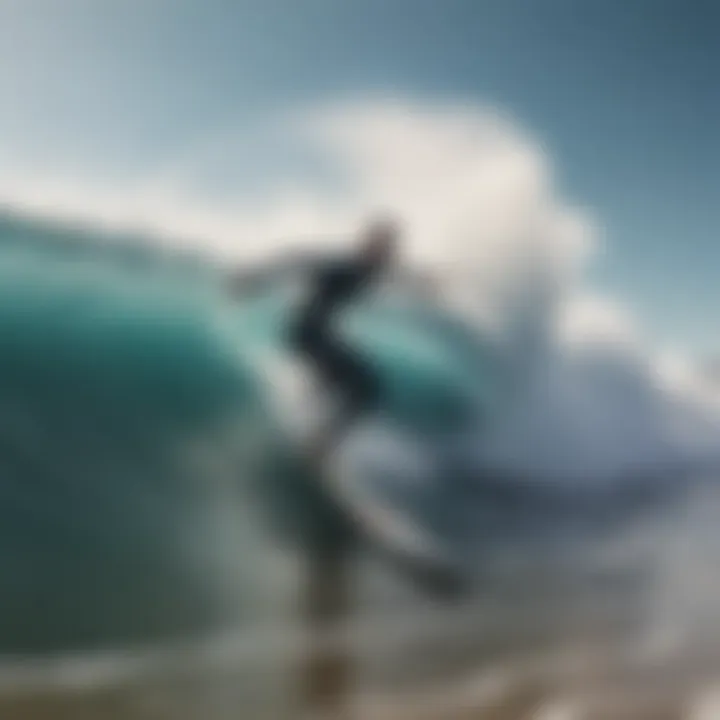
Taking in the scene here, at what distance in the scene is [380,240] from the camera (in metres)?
1.18

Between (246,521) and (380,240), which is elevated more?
(380,240)

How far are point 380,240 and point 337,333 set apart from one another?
13 cm

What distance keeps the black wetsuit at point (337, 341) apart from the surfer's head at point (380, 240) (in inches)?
0.6

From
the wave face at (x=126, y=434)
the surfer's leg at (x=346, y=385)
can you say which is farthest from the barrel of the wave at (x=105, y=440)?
the surfer's leg at (x=346, y=385)

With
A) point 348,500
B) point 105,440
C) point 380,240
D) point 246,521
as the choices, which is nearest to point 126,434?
point 105,440

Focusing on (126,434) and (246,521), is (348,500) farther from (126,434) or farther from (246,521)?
(126,434)

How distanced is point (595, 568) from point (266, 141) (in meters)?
0.66

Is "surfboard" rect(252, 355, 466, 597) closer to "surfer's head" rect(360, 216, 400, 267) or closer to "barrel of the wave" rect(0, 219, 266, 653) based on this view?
"barrel of the wave" rect(0, 219, 266, 653)

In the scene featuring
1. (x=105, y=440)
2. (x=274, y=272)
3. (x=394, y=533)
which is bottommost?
(x=394, y=533)

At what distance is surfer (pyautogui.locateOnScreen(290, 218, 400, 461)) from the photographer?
1152 millimetres

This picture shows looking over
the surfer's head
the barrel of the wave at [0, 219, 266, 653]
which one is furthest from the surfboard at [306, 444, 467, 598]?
the surfer's head

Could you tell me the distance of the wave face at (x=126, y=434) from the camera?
1043 millimetres

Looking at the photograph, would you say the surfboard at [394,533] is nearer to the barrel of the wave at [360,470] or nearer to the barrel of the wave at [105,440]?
the barrel of the wave at [360,470]

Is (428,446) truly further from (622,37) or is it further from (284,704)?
(622,37)
